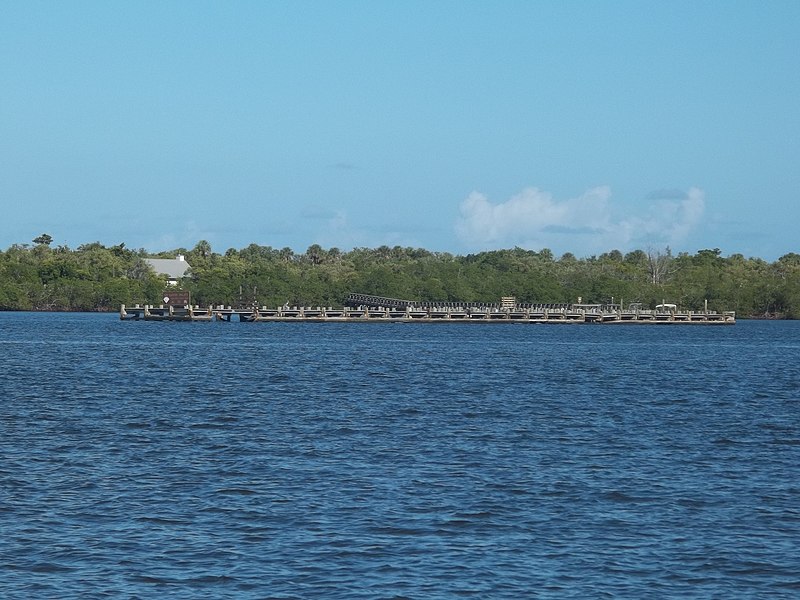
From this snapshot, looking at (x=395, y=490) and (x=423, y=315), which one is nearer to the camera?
(x=395, y=490)

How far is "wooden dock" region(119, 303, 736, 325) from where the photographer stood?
17438cm

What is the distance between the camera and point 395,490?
91.7ft

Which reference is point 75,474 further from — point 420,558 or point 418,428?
point 418,428

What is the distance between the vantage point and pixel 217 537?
23.1 metres

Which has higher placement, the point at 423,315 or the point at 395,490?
the point at 423,315

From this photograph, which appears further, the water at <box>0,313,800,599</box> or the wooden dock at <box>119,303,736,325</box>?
the wooden dock at <box>119,303,736,325</box>

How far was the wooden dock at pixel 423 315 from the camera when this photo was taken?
174375mm

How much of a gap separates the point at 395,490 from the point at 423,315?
15485cm

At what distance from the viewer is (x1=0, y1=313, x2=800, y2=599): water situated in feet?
67.8

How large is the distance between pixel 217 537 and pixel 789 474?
15585mm

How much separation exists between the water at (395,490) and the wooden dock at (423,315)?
369ft

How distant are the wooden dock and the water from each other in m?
112

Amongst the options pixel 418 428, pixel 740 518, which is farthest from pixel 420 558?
pixel 418 428

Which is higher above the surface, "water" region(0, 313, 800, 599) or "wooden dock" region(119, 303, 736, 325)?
"wooden dock" region(119, 303, 736, 325)
